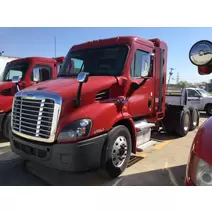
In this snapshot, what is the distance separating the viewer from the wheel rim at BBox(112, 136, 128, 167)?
3646 millimetres

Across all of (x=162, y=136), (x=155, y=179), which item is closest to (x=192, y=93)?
(x=162, y=136)

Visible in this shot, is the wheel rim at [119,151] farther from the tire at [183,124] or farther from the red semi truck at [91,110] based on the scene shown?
the tire at [183,124]

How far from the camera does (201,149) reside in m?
1.61

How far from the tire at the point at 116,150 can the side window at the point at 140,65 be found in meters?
1.22

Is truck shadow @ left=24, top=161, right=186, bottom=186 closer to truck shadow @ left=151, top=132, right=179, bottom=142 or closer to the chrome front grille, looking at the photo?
the chrome front grille

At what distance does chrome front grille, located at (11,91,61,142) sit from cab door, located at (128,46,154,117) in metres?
1.67

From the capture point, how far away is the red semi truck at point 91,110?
10.3ft

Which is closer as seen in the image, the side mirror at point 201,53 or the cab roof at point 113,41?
the side mirror at point 201,53

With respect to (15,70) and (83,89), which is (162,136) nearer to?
(83,89)

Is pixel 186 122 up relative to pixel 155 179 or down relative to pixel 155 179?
up

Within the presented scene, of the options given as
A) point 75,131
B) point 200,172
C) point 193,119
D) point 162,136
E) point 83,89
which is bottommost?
point 162,136

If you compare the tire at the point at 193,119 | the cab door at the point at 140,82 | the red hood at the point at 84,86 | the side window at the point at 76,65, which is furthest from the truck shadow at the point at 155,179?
the tire at the point at 193,119

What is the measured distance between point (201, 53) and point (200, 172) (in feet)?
3.13

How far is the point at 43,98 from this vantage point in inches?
130
